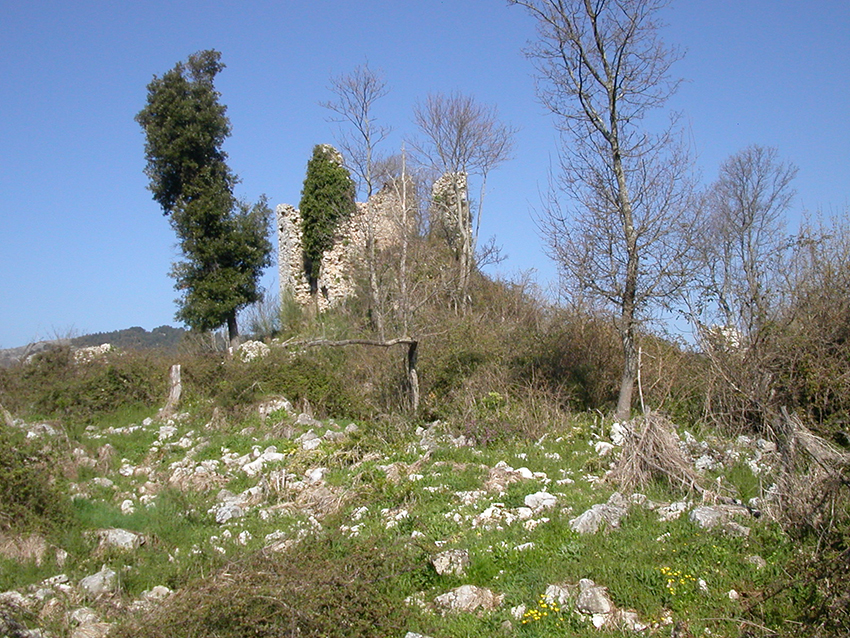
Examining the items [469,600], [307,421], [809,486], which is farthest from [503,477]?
[307,421]

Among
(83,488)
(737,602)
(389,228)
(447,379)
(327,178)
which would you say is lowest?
(737,602)

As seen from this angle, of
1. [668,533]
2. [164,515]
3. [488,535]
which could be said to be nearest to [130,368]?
[164,515]

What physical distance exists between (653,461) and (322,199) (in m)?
19.3

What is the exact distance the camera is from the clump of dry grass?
22.3ft

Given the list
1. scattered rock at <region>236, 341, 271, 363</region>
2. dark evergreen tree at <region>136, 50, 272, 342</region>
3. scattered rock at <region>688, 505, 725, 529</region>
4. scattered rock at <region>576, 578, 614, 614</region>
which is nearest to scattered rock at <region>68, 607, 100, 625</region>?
scattered rock at <region>576, 578, 614, 614</region>

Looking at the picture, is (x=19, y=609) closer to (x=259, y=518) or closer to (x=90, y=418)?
(x=259, y=518)

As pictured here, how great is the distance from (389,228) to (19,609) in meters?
17.7

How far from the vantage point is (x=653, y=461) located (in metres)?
6.94

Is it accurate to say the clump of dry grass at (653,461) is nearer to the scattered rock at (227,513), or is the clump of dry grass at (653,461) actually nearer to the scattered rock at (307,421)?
the scattered rock at (227,513)

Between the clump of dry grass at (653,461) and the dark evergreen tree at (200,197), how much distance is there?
17.4 meters

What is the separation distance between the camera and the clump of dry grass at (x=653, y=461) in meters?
6.79

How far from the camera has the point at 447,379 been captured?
12.5m

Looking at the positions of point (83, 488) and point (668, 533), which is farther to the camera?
point (83, 488)

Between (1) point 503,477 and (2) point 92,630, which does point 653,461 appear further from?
(2) point 92,630
